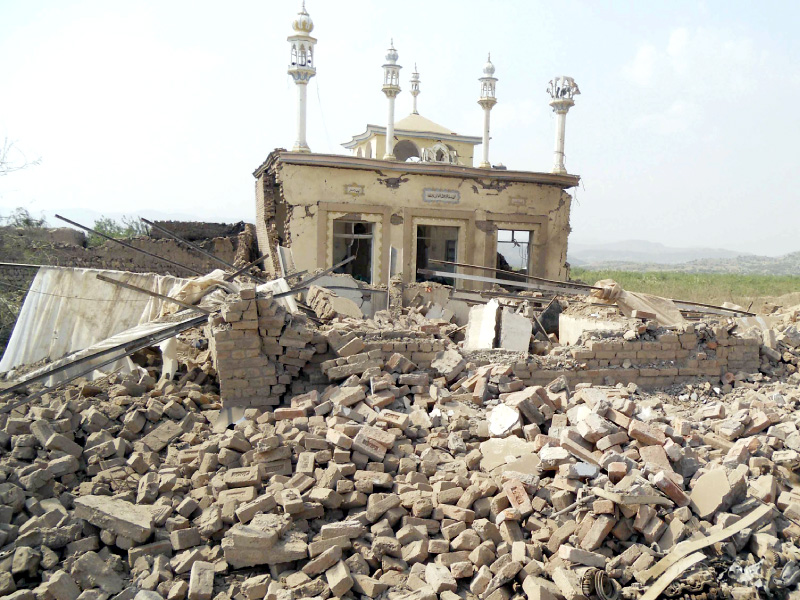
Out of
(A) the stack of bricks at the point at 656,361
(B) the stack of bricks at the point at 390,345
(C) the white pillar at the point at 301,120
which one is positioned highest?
(C) the white pillar at the point at 301,120

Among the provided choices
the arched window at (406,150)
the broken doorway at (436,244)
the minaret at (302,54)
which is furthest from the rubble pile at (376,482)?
the arched window at (406,150)

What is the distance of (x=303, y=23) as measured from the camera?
15203 mm

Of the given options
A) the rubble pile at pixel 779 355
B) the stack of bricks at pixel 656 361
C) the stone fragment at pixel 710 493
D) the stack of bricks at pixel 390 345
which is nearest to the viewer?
the stone fragment at pixel 710 493

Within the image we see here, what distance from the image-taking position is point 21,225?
17.4m

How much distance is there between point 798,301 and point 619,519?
20.9 meters

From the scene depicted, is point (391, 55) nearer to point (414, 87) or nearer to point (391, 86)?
point (391, 86)

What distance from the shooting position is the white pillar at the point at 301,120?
48.0ft

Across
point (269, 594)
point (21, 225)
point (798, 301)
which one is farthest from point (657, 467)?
point (798, 301)

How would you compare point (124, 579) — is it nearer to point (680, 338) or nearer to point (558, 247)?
point (680, 338)

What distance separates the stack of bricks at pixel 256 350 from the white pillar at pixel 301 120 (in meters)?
9.08

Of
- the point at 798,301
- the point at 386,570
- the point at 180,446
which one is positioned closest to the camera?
the point at 386,570

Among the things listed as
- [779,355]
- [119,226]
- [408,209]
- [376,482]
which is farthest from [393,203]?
[119,226]

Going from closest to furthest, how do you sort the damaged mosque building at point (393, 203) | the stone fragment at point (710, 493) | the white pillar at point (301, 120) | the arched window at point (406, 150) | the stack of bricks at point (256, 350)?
1. the stone fragment at point (710, 493)
2. the stack of bricks at point (256, 350)
3. the damaged mosque building at point (393, 203)
4. the white pillar at point (301, 120)
5. the arched window at point (406, 150)

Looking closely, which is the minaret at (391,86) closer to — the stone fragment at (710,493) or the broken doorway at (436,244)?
the broken doorway at (436,244)
